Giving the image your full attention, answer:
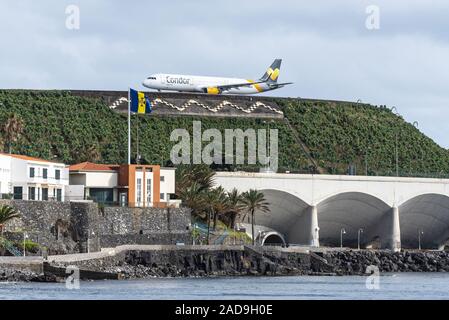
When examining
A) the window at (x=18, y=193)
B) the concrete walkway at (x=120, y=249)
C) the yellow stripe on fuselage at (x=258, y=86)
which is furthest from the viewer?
the yellow stripe on fuselage at (x=258, y=86)

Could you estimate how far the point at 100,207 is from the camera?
90000mm

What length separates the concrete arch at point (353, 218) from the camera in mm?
120875

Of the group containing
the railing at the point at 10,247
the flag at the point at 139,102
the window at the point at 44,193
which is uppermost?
the flag at the point at 139,102

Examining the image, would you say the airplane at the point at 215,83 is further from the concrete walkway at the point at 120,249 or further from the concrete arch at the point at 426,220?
the concrete walkway at the point at 120,249

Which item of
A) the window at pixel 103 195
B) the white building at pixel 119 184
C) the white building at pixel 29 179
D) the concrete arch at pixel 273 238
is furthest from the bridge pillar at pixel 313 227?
the white building at pixel 29 179

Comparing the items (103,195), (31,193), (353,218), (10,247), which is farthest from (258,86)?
(10,247)

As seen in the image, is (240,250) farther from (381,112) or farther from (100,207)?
(381,112)

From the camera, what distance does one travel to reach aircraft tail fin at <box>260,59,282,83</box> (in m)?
154

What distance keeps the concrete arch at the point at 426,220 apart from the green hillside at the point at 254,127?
6.19m

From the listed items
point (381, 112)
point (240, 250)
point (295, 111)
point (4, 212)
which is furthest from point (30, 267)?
point (381, 112)

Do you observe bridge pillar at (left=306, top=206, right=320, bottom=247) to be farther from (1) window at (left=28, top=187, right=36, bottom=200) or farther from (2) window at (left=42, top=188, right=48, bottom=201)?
(1) window at (left=28, top=187, right=36, bottom=200)

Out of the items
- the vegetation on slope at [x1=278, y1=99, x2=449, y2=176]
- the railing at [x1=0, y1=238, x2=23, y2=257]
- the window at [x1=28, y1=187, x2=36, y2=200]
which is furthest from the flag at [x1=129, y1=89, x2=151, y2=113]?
the vegetation on slope at [x1=278, y1=99, x2=449, y2=176]
